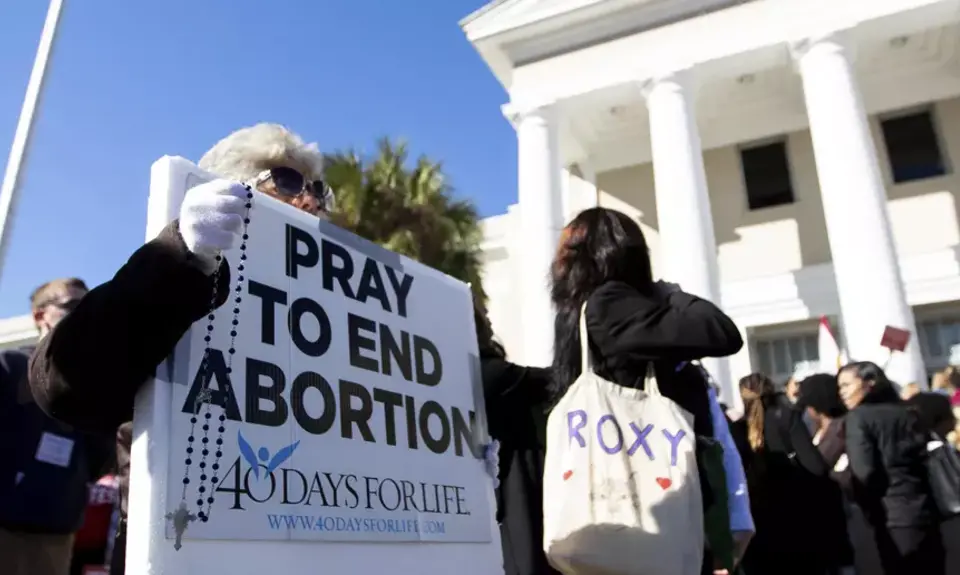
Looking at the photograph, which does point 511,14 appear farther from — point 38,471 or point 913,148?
point 38,471

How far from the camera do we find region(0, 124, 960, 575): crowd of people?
4.19ft

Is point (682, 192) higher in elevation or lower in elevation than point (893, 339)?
higher

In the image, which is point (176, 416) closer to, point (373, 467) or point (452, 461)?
point (373, 467)

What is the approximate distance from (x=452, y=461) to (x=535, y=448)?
1.87 ft

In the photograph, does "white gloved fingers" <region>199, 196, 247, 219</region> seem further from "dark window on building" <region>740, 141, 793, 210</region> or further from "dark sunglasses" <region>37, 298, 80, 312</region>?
"dark window on building" <region>740, 141, 793, 210</region>

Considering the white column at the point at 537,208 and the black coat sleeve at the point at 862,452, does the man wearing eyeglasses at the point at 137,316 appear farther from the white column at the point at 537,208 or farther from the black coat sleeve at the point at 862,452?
the white column at the point at 537,208

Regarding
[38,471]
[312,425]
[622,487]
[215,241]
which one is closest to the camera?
[215,241]

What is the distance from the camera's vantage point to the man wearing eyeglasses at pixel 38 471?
2918mm

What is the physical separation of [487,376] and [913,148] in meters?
16.2

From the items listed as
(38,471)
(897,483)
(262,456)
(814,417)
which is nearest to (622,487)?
(262,456)

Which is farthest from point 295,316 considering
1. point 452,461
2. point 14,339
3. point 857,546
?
point 14,339

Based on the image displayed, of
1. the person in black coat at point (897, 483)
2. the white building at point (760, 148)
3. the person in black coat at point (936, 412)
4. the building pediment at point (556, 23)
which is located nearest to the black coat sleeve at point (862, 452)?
the person in black coat at point (897, 483)

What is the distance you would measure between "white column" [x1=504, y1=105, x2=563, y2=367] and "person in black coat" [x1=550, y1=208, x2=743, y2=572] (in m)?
11.1

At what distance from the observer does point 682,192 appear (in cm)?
1336
